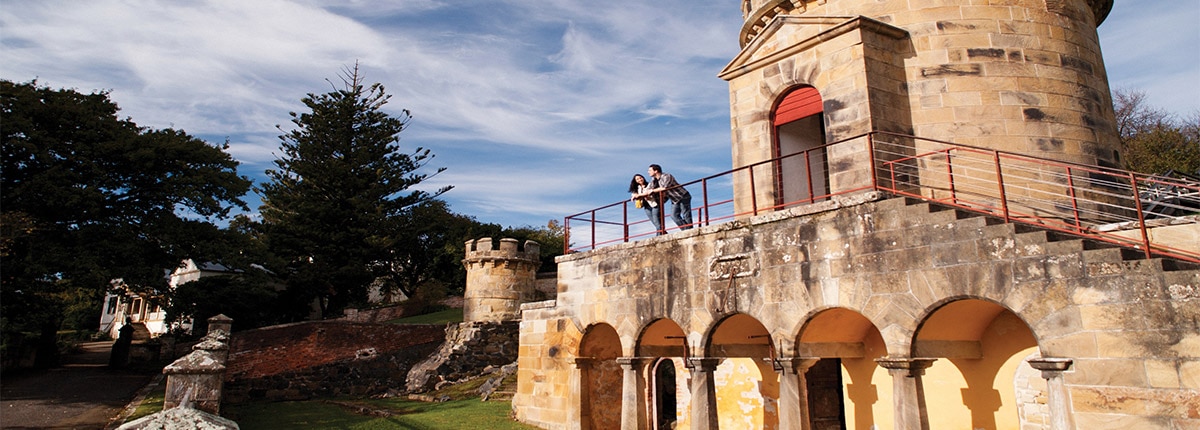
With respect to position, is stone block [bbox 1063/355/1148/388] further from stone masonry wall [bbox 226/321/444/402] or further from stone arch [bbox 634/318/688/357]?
stone masonry wall [bbox 226/321/444/402]

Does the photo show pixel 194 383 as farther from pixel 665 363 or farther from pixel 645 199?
pixel 665 363

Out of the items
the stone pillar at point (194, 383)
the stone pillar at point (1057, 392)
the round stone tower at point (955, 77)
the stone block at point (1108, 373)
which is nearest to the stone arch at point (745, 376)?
the round stone tower at point (955, 77)

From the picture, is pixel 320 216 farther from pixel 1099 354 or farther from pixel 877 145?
pixel 1099 354

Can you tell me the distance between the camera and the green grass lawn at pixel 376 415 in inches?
579

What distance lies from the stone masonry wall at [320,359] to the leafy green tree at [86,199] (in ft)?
12.2

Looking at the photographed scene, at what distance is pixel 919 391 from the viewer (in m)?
7.68

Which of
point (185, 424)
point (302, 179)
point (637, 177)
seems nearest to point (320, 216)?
point (302, 179)

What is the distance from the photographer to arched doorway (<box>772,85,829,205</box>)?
1098cm

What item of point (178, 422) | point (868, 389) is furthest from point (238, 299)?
point (868, 389)

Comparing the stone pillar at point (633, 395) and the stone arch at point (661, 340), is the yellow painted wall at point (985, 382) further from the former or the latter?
the stone pillar at point (633, 395)

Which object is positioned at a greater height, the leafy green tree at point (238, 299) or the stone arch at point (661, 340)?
the leafy green tree at point (238, 299)

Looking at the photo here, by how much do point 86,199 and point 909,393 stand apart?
20.7 m

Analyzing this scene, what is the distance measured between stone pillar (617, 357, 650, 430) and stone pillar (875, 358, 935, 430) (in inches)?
168

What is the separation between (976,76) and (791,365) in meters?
5.25
